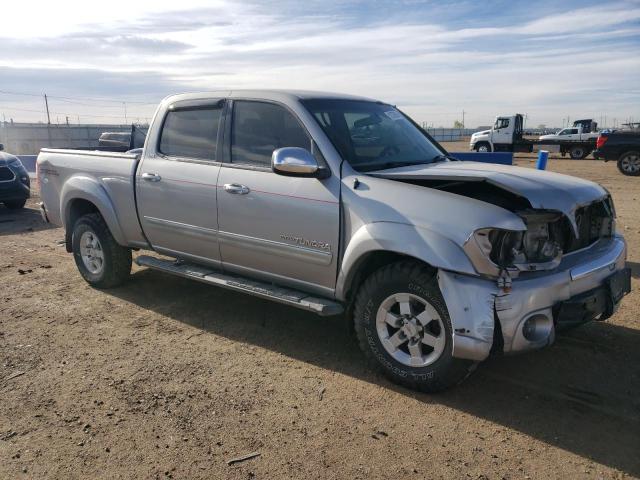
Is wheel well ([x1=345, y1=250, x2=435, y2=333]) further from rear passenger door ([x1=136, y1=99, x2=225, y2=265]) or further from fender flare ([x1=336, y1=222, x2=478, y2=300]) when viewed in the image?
rear passenger door ([x1=136, y1=99, x2=225, y2=265])

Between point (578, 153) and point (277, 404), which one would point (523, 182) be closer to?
point (277, 404)

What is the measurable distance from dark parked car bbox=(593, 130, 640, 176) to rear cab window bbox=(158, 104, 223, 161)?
660 inches

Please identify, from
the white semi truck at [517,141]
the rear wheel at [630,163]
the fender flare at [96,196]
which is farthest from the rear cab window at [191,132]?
the white semi truck at [517,141]

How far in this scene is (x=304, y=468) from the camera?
281 centimetres

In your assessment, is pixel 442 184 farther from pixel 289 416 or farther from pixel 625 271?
pixel 289 416

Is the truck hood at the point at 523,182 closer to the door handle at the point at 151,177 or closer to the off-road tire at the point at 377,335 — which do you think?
the off-road tire at the point at 377,335

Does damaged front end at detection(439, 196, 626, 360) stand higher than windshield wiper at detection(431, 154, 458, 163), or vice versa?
windshield wiper at detection(431, 154, 458, 163)

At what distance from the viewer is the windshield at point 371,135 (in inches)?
158

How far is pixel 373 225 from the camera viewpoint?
352 cm

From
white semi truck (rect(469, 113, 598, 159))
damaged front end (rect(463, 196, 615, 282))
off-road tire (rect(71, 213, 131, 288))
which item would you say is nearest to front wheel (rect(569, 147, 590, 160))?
white semi truck (rect(469, 113, 598, 159))

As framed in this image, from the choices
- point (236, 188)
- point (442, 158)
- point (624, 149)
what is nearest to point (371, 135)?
point (442, 158)

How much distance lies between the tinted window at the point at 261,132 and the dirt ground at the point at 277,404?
1.46 metres

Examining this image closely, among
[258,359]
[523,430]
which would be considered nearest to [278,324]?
[258,359]

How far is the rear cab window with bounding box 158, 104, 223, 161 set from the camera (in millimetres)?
4621
